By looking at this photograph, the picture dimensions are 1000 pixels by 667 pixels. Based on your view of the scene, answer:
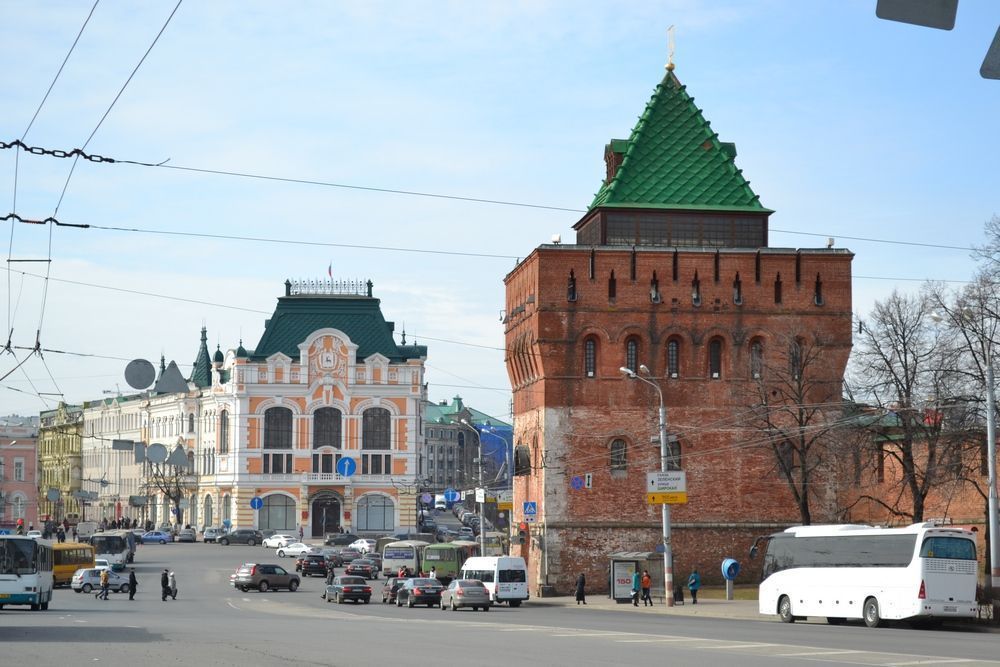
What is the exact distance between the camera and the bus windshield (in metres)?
40.5

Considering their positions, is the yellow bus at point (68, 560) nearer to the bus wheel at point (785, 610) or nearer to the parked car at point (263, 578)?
the parked car at point (263, 578)

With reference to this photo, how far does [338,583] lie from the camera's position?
5272 cm

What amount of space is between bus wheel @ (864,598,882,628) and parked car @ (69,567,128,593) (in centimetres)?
3423

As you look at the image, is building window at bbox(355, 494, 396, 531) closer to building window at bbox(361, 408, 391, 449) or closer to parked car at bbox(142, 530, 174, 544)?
building window at bbox(361, 408, 391, 449)

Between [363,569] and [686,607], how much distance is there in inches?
953

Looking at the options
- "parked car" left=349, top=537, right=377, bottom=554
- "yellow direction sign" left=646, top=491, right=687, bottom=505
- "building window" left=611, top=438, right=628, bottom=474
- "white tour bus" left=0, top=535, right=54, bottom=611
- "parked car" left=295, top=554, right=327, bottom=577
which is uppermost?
"building window" left=611, top=438, right=628, bottom=474

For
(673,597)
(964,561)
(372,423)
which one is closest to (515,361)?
(673,597)

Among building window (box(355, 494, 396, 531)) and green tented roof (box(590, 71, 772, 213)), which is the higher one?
green tented roof (box(590, 71, 772, 213))

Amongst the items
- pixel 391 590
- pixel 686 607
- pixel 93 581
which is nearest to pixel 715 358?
pixel 686 607

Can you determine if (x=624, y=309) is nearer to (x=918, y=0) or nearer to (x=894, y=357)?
(x=894, y=357)

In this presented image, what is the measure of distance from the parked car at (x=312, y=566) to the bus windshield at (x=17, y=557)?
3201 centimetres

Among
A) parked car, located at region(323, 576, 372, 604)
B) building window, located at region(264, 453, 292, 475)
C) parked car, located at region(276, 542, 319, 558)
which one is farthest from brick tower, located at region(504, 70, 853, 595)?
building window, located at region(264, 453, 292, 475)

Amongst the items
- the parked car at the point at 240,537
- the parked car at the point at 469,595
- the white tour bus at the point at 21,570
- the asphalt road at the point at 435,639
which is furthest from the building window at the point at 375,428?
the white tour bus at the point at 21,570

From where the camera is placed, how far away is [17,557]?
41219 mm
